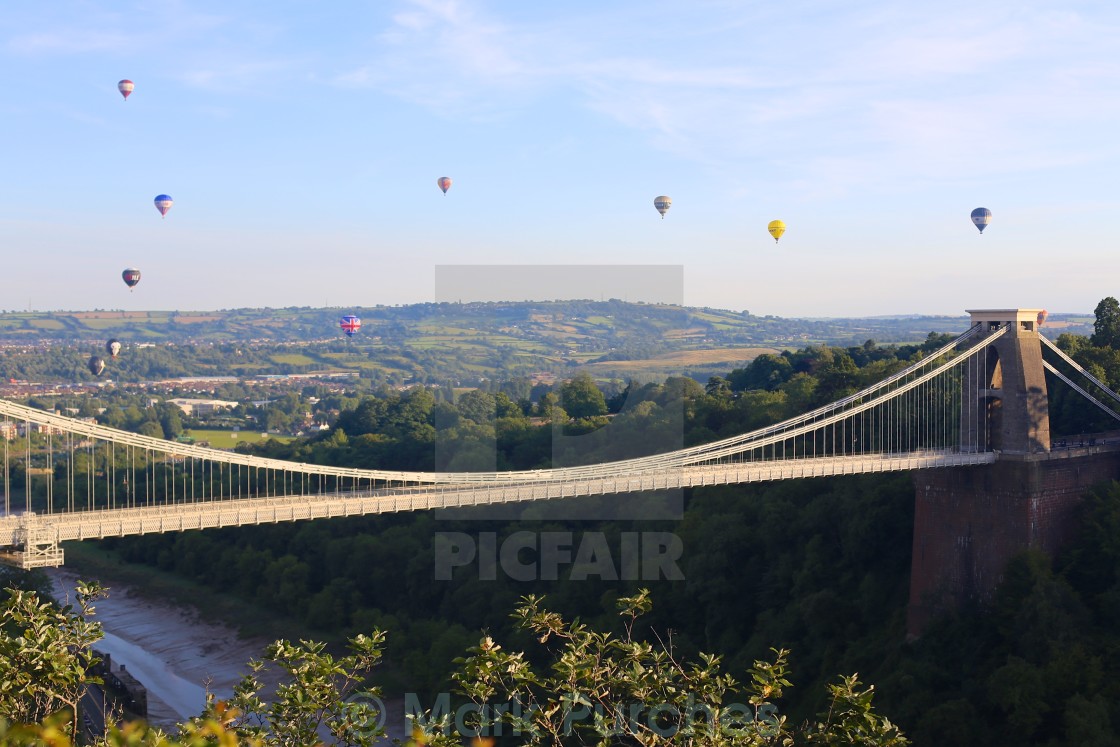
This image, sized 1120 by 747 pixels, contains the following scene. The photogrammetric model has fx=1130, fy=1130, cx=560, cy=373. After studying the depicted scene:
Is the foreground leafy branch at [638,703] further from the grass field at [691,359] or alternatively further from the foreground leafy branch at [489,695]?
the grass field at [691,359]

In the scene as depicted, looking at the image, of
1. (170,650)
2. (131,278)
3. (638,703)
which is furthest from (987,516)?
(131,278)

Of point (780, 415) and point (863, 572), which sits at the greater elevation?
point (780, 415)

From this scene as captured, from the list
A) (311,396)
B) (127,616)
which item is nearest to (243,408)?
(311,396)

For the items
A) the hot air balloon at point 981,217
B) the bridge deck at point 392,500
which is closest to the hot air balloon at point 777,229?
the hot air balloon at point 981,217

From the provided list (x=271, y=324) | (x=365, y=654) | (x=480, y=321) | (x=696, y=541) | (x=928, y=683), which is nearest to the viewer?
(x=365, y=654)

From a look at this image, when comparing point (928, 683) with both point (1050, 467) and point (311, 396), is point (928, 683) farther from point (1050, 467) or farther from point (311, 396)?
point (311, 396)

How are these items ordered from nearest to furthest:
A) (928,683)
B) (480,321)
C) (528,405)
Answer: (928,683)
(528,405)
(480,321)
